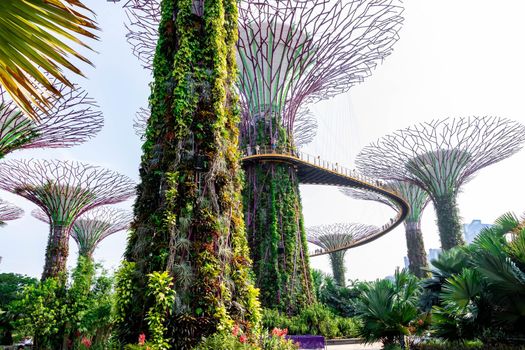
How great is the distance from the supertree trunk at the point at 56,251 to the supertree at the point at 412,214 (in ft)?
80.5

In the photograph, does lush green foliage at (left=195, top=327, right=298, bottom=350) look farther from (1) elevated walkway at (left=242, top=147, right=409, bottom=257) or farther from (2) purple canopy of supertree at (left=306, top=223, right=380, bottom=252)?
(2) purple canopy of supertree at (left=306, top=223, right=380, bottom=252)

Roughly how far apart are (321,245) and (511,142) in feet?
84.5

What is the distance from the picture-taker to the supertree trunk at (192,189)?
638 centimetres

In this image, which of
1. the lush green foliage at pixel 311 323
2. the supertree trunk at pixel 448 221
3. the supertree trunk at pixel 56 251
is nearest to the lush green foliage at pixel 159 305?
the lush green foliage at pixel 311 323

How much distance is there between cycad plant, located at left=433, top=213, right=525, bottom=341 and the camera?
671cm

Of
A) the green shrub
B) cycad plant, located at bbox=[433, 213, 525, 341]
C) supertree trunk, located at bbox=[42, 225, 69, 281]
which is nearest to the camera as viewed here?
the green shrub

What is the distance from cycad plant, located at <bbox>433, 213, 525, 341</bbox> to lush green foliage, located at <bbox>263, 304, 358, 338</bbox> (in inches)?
336

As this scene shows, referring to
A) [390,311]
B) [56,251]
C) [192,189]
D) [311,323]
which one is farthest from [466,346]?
[56,251]

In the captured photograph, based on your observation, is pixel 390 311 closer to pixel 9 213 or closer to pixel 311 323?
pixel 311 323

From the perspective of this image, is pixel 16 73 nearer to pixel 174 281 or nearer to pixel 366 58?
pixel 174 281

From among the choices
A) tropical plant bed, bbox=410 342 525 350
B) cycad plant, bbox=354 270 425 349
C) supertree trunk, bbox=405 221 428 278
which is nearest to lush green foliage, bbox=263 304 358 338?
tropical plant bed, bbox=410 342 525 350

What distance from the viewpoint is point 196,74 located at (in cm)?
779

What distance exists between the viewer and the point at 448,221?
26516mm

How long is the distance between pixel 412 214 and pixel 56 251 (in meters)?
30.7
